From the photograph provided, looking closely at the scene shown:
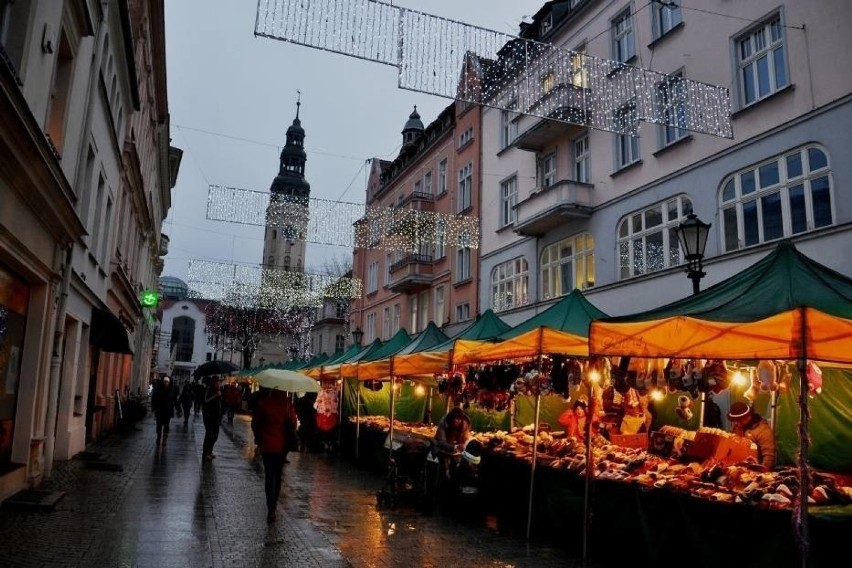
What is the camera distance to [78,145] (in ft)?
39.1

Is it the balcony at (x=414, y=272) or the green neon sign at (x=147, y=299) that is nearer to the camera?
the green neon sign at (x=147, y=299)

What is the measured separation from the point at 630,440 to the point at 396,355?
5.26 metres

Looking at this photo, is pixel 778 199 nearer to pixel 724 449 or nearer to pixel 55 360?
pixel 724 449

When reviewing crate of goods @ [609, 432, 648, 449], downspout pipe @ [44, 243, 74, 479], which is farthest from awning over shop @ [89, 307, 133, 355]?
crate of goods @ [609, 432, 648, 449]

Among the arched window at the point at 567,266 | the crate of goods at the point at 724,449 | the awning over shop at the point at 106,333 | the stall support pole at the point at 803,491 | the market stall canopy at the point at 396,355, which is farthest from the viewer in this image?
the arched window at the point at 567,266

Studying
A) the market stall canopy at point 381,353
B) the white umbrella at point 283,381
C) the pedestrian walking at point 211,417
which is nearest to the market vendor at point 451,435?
the white umbrella at point 283,381

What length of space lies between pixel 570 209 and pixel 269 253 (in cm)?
7563

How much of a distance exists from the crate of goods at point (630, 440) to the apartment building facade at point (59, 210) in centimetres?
998

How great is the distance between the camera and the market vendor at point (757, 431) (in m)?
8.09

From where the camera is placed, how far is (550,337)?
29.8 ft

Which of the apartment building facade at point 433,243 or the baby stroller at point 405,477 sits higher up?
the apartment building facade at point 433,243

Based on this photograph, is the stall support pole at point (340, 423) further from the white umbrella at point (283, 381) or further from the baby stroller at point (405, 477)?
the white umbrella at point (283, 381)

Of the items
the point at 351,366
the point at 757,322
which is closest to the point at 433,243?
the point at 351,366

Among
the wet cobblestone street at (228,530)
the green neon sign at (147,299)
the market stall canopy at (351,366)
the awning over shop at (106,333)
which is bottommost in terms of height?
the wet cobblestone street at (228,530)
